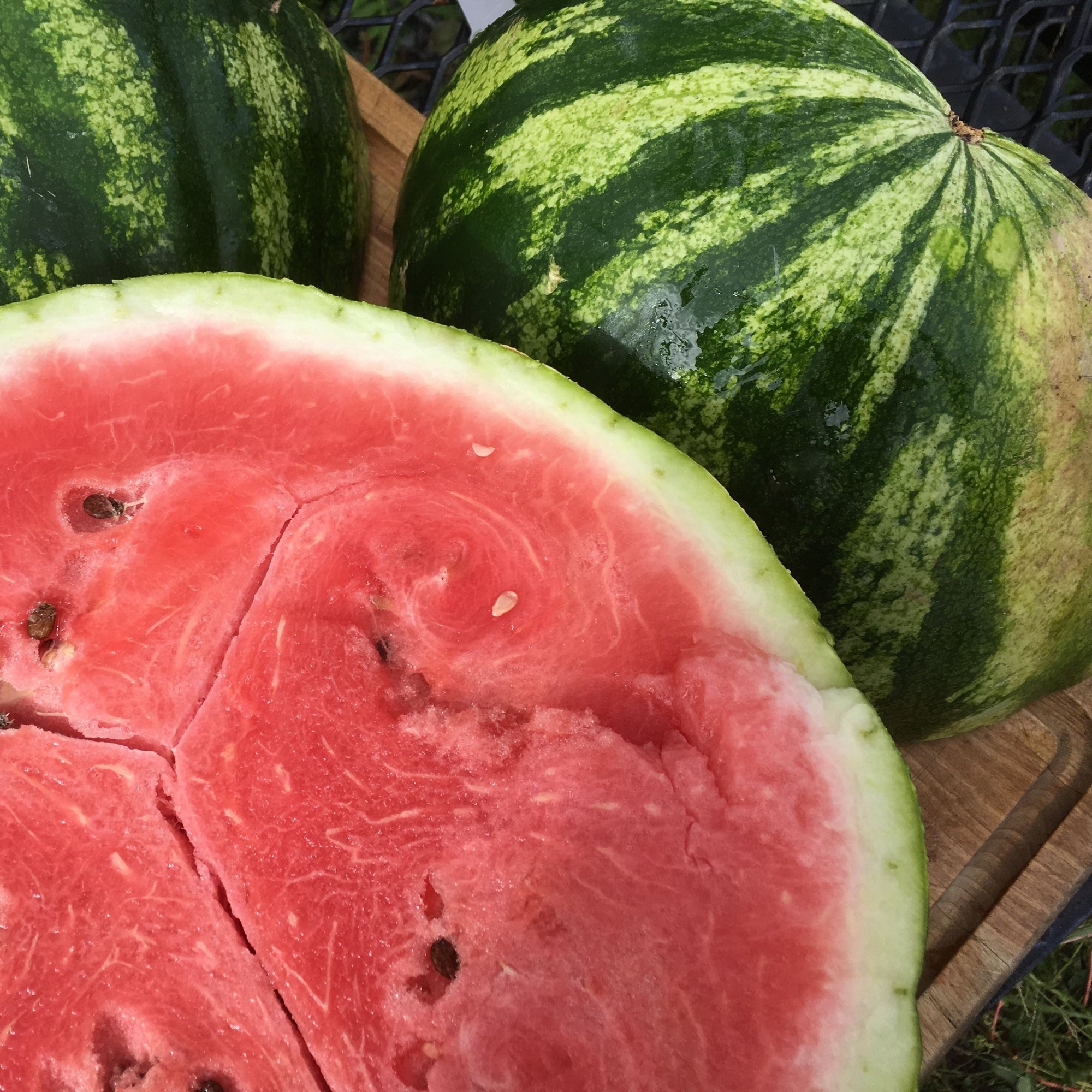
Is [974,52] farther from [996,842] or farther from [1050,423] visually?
[996,842]

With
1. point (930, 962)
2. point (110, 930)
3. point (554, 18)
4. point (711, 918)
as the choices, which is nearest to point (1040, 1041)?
point (930, 962)

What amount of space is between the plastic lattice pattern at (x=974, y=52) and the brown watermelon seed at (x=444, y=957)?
61.9 inches

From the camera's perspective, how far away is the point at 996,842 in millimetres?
1568

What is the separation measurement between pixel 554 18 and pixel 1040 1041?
2342mm

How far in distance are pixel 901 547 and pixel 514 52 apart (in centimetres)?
79

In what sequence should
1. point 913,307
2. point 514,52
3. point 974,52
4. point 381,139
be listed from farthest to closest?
point 974,52 < point 381,139 < point 514,52 < point 913,307

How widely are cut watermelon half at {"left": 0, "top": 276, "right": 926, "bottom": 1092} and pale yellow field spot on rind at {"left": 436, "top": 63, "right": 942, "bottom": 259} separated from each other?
0.28m

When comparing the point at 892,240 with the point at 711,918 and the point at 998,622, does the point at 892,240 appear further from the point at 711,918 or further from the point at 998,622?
the point at 711,918

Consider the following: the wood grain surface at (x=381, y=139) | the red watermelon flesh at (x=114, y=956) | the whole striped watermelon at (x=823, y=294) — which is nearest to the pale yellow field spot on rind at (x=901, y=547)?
the whole striped watermelon at (x=823, y=294)

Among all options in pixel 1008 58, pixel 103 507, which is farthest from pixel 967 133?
pixel 1008 58

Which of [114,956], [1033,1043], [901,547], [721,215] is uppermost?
[721,215]

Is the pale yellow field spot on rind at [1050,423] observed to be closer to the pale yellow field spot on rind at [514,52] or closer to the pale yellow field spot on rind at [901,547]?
the pale yellow field spot on rind at [901,547]

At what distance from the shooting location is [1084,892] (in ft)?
5.66

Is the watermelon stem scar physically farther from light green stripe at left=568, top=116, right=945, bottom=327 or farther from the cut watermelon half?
the cut watermelon half
